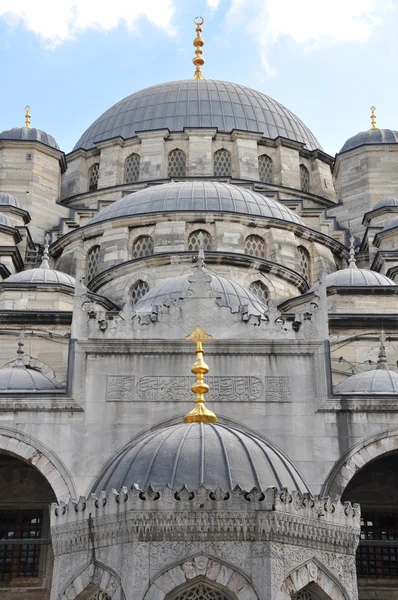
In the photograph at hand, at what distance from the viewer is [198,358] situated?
1244 cm

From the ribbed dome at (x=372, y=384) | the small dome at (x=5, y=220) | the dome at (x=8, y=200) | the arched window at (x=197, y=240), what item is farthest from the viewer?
the dome at (x=8, y=200)

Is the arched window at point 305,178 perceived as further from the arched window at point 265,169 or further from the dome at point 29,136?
the dome at point 29,136

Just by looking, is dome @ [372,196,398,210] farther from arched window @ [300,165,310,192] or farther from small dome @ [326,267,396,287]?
small dome @ [326,267,396,287]

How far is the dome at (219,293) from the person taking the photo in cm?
2342

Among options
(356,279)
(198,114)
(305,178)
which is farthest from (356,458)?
(198,114)

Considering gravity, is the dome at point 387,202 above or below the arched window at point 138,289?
above

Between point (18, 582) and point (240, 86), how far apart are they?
2839 centimetres

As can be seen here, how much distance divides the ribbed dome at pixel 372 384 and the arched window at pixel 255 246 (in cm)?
918

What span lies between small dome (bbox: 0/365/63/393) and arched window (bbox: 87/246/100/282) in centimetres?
918

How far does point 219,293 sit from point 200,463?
1298cm

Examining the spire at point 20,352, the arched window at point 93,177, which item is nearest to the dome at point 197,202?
the spire at point 20,352

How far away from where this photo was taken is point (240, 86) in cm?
4581

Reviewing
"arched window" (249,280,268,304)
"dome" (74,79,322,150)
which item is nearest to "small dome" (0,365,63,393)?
"arched window" (249,280,268,304)

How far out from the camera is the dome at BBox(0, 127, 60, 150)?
40.2 meters
